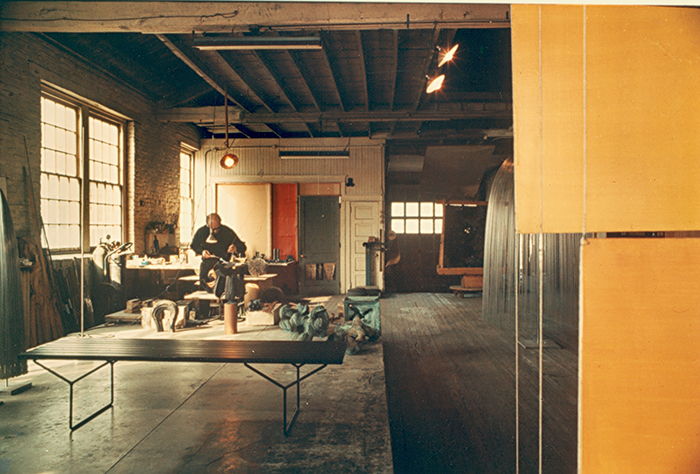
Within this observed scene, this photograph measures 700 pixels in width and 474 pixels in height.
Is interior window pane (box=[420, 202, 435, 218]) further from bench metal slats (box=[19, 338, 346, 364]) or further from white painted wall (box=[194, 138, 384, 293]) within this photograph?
bench metal slats (box=[19, 338, 346, 364])

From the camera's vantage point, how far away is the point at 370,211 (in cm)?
999

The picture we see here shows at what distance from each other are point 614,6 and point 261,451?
118 inches

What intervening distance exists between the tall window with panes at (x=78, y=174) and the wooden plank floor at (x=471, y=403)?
495 centimetres

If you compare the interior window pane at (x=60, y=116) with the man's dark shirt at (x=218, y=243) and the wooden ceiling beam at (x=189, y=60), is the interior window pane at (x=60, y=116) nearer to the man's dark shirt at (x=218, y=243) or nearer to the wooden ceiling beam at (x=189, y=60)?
the wooden ceiling beam at (x=189, y=60)

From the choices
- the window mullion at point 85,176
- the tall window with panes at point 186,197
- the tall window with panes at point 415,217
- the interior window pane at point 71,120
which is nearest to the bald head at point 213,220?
the window mullion at point 85,176

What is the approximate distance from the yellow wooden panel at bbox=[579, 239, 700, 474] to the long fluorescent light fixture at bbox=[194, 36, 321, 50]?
382cm

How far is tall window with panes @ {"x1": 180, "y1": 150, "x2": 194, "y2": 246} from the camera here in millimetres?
9633

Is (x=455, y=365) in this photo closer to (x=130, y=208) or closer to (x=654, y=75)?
(x=654, y=75)

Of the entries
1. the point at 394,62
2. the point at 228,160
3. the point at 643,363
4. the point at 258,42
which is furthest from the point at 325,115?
the point at 643,363

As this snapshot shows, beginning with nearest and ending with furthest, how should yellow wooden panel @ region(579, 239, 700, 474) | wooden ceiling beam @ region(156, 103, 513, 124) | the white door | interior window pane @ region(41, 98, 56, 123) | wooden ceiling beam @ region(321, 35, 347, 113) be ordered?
yellow wooden panel @ region(579, 239, 700, 474)
wooden ceiling beam @ region(321, 35, 347, 113)
interior window pane @ region(41, 98, 56, 123)
wooden ceiling beam @ region(156, 103, 513, 124)
the white door

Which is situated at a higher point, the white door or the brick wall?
the brick wall

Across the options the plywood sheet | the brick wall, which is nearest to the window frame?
the brick wall

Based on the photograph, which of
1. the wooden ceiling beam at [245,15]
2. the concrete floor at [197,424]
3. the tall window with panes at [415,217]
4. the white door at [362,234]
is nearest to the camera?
the concrete floor at [197,424]

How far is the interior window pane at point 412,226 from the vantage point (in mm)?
11375
